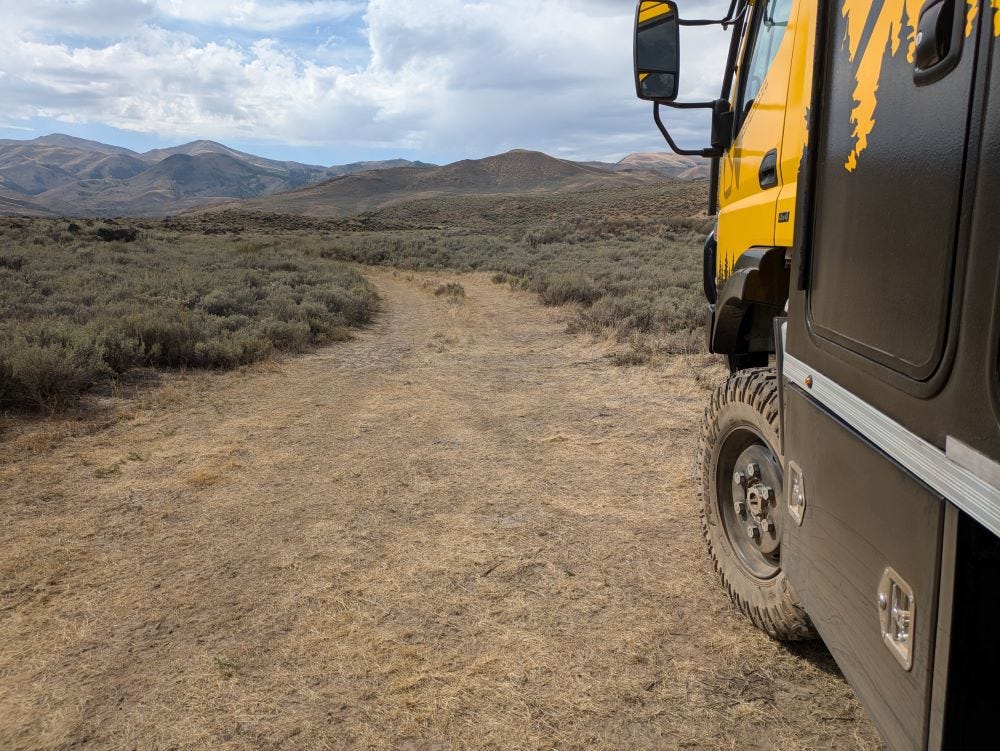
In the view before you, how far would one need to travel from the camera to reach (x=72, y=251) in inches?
728

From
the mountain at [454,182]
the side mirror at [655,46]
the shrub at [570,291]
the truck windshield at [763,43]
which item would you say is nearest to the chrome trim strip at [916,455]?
the truck windshield at [763,43]

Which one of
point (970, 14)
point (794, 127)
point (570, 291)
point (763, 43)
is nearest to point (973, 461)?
point (970, 14)

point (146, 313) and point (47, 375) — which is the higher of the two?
point (146, 313)

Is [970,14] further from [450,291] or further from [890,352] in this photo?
[450,291]

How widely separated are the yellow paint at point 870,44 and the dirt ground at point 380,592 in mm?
2024

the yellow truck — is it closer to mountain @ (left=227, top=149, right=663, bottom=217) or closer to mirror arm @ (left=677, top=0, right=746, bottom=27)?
mirror arm @ (left=677, top=0, right=746, bottom=27)

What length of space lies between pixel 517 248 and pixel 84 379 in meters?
20.6

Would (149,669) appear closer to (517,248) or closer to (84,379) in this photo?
(84,379)

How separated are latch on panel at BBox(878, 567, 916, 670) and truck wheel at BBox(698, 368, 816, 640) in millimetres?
891

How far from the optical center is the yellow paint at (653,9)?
3.13 meters

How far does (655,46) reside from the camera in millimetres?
3188

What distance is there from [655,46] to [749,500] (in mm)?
2169

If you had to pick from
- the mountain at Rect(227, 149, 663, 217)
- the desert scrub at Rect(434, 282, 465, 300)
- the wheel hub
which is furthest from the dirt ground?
the mountain at Rect(227, 149, 663, 217)

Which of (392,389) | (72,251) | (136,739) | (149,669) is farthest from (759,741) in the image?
(72,251)
